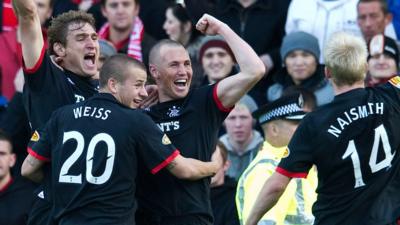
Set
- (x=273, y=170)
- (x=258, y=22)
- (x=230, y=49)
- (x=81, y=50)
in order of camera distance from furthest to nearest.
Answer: (x=258, y=22) < (x=230, y=49) < (x=273, y=170) < (x=81, y=50)

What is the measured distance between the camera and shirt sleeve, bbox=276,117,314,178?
295 inches

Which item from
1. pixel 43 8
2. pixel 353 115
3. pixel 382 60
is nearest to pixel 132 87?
pixel 353 115

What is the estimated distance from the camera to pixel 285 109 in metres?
9.00

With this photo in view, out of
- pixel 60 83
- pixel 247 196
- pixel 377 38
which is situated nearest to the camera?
pixel 60 83

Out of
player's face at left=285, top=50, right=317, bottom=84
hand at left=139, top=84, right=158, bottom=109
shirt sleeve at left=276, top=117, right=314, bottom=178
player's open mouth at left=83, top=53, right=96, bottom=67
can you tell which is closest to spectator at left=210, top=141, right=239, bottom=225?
player's face at left=285, top=50, right=317, bottom=84

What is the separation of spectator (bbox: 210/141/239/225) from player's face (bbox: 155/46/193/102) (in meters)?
2.14

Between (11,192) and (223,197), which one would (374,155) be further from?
(11,192)

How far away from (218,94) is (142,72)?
2.09ft

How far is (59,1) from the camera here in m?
12.9

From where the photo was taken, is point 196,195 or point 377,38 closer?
point 196,195

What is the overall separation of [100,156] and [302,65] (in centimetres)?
441

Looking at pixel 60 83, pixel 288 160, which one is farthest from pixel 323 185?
pixel 60 83

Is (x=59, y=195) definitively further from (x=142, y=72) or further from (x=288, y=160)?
(x=288, y=160)

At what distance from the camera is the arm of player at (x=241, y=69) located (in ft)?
25.5
